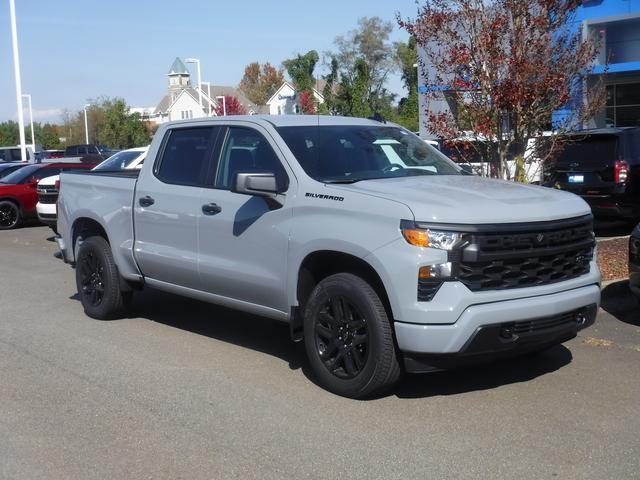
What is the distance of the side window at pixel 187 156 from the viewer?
6.88 m

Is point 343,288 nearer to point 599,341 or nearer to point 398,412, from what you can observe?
point 398,412

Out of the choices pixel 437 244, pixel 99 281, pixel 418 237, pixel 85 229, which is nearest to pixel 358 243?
pixel 418 237

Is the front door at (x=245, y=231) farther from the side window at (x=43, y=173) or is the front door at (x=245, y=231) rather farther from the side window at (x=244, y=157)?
the side window at (x=43, y=173)

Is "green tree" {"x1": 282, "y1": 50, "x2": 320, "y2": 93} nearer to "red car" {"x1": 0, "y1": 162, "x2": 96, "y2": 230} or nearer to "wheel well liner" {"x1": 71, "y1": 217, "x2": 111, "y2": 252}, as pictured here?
"red car" {"x1": 0, "y1": 162, "x2": 96, "y2": 230}

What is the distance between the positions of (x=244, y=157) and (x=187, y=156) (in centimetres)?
76

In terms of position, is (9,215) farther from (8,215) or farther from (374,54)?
(374,54)

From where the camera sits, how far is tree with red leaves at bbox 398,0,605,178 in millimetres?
9477

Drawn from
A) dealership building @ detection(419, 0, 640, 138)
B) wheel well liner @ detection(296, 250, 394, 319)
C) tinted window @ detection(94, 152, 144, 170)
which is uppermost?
dealership building @ detection(419, 0, 640, 138)

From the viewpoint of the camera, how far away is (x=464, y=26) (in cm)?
995

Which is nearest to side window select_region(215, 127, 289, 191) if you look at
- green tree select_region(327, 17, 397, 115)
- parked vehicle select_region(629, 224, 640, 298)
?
parked vehicle select_region(629, 224, 640, 298)

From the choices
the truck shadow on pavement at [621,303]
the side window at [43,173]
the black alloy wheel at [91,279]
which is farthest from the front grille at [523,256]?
the side window at [43,173]

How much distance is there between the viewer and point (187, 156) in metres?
7.08

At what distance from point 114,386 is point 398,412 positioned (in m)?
2.18

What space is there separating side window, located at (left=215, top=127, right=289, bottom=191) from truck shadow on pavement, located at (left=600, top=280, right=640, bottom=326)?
3951 mm
